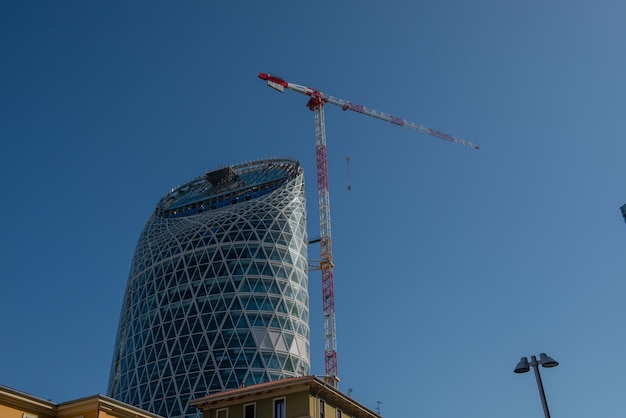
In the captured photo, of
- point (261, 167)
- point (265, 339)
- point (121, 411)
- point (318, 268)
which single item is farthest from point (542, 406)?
point (261, 167)


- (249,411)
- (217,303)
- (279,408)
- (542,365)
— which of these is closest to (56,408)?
(249,411)

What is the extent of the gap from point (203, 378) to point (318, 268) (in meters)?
31.5

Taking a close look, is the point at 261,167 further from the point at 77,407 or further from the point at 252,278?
the point at 77,407

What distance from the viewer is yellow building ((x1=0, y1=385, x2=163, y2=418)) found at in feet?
128

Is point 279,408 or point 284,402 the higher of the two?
point 284,402

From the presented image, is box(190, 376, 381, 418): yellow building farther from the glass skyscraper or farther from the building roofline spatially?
the glass skyscraper

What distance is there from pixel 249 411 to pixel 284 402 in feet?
8.42

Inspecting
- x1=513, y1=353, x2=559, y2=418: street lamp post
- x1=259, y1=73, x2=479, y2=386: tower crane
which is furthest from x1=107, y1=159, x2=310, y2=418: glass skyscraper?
x1=513, y1=353, x2=559, y2=418: street lamp post

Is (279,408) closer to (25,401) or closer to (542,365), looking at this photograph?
(25,401)

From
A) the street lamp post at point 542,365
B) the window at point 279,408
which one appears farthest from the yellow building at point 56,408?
the street lamp post at point 542,365

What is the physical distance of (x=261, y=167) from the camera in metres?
137

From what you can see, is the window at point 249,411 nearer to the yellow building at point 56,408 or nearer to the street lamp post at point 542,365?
the yellow building at point 56,408

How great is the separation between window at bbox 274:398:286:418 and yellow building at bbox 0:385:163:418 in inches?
366

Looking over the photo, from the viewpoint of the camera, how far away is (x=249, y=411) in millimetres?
48906
